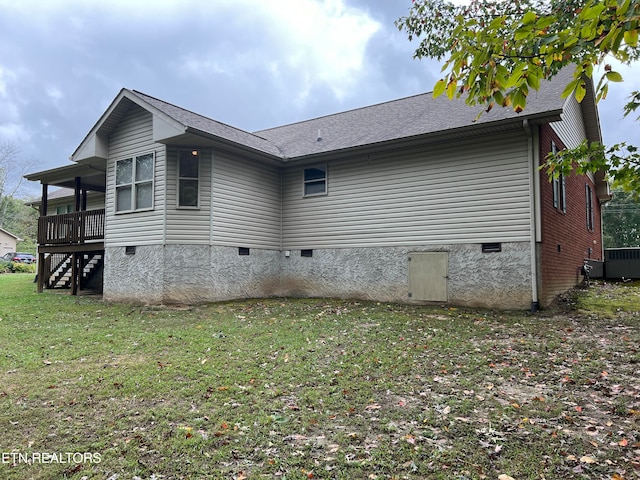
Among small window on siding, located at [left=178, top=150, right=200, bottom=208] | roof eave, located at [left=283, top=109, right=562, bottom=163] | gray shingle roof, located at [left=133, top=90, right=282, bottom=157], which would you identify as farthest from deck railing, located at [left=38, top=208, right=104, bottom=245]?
roof eave, located at [left=283, top=109, right=562, bottom=163]

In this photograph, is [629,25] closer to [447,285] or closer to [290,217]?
[447,285]

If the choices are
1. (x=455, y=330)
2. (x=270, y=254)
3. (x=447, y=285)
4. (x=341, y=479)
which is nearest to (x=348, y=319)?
(x=455, y=330)

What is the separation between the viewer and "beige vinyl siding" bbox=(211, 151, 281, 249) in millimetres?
10852

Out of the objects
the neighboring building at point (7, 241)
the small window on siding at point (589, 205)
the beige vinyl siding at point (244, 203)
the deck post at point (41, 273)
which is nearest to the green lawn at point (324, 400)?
the beige vinyl siding at point (244, 203)

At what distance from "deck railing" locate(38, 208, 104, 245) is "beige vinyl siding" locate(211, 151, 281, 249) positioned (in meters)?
4.38

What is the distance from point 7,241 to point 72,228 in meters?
42.1

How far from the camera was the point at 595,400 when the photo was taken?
3973mm

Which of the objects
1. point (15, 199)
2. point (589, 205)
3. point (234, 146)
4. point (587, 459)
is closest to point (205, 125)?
point (234, 146)

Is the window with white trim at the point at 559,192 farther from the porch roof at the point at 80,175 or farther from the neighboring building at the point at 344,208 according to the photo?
the porch roof at the point at 80,175

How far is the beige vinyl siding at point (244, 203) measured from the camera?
10852 millimetres

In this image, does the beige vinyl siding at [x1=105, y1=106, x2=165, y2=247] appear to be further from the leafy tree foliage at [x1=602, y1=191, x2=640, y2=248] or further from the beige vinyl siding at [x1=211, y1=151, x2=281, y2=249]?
the leafy tree foliage at [x1=602, y1=191, x2=640, y2=248]

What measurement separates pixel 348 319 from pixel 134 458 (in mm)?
5595

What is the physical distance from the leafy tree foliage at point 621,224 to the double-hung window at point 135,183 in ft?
126

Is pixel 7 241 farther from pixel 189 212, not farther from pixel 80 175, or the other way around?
pixel 189 212
